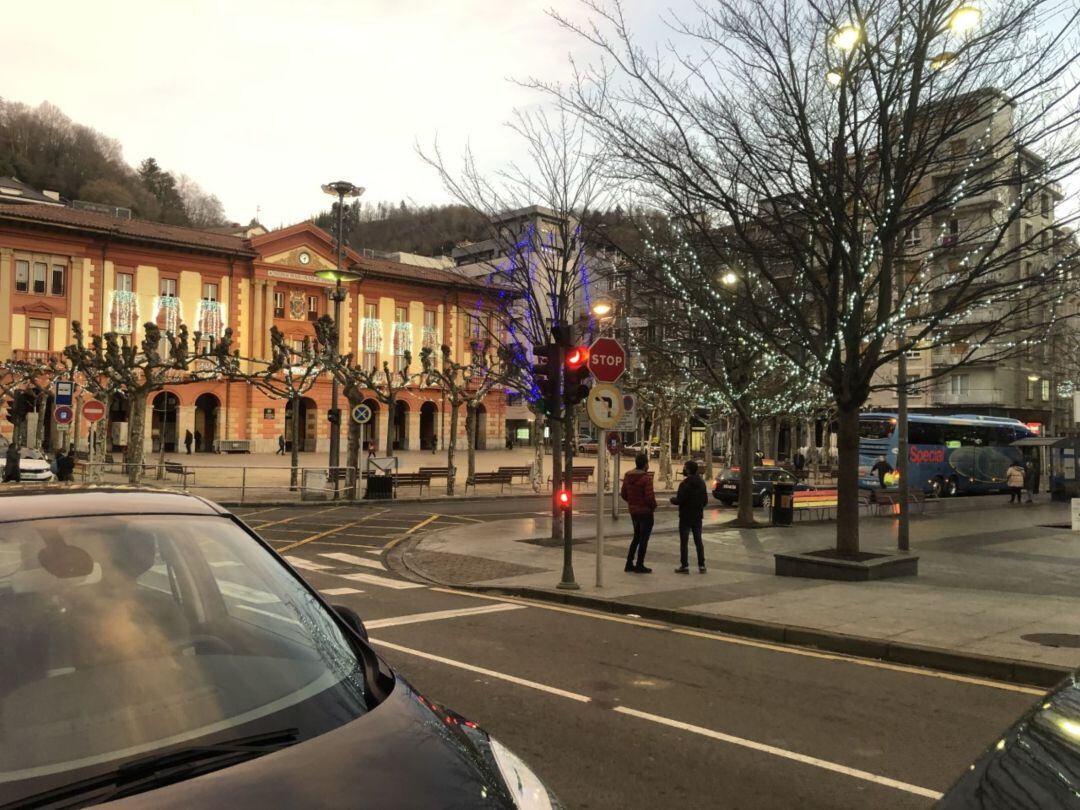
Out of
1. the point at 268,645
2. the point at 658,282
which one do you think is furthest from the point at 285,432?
the point at 268,645

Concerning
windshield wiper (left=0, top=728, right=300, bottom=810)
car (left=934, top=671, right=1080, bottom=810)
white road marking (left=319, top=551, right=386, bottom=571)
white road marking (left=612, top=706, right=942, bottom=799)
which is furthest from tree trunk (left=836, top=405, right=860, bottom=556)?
windshield wiper (left=0, top=728, right=300, bottom=810)

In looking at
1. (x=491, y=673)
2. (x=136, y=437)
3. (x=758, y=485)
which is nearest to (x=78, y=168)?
(x=136, y=437)

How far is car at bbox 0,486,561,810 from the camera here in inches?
73.6

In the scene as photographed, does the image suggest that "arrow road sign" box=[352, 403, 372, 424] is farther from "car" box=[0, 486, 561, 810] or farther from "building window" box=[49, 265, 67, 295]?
"building window" box=[49, 265, 67, 295]

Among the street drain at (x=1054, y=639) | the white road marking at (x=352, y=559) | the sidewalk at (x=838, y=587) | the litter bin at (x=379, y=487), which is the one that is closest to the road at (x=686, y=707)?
the sidewalk at (x=838, y=587)

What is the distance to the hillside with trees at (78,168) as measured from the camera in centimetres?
8612

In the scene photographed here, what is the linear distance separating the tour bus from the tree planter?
2020 centimetres

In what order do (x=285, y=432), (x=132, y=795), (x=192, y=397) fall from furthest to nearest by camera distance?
(x=285, y=432) < (x=192, y=397) < (x=132, y=795)

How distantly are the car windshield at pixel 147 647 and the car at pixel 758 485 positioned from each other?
1024 inches

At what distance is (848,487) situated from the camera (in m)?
12.4

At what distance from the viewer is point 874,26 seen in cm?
1159

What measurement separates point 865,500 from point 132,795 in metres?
25.4

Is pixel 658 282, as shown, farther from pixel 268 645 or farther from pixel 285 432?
pixel 285 432

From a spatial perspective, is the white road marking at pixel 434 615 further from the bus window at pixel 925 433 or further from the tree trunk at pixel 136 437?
the bus window at pixel 925 433
